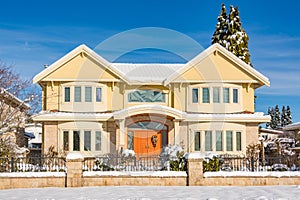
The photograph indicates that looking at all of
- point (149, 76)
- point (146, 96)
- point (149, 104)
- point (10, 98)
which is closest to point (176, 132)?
point (149, 104)

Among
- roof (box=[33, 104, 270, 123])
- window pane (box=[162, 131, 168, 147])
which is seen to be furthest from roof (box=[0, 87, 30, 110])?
window pane (box=[162, 131, 168, 147])

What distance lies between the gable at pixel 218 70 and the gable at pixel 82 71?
4.09 metres

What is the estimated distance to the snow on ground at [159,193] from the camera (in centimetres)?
1395

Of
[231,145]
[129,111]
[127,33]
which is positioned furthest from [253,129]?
[127,33]

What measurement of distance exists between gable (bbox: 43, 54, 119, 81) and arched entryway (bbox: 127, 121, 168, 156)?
3492 millimetres

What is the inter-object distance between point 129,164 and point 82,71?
11.5m

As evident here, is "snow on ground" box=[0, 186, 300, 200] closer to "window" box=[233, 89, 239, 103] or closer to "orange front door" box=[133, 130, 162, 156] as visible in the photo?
"orange front door" box=[133, 130, 162, 156]

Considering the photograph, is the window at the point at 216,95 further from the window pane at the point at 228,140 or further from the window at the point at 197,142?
the window at the point at 197,142

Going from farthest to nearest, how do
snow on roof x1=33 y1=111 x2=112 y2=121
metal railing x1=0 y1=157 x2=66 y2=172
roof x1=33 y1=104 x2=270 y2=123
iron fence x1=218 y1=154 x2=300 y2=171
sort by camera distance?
snow on roof x1=33 y1=111 x2=112 y2=121
roof x1=33 y1=104 x2=270 y2=123
iron fence x1=218 y1=154 x2=300 y2=171
metal railing x1=0 y1=157 x2=66 y2=172

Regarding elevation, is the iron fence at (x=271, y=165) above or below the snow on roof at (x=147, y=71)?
below

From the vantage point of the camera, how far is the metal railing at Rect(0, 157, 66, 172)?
1814 centimetres

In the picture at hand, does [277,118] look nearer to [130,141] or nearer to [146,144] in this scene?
[146,144]

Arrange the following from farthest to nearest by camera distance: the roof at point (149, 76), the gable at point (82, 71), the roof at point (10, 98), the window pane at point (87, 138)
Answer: the gable at point (82, 71) → the roof at point (149, 76) → the window pane at point (87, 138) → the roof at point (10, 98)

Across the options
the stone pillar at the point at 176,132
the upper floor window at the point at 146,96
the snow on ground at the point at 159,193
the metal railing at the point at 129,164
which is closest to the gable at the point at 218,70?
the upper floor window at the point at 146,96
